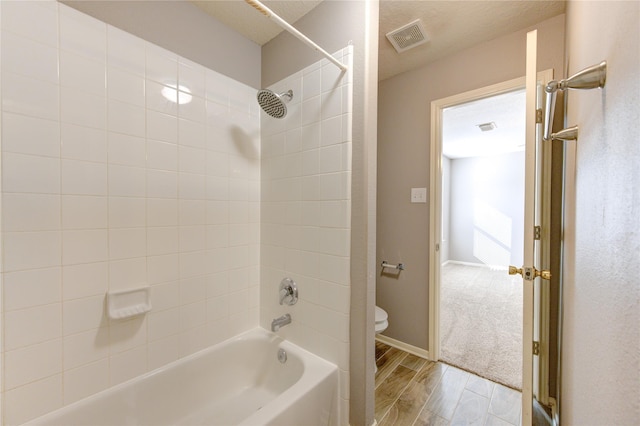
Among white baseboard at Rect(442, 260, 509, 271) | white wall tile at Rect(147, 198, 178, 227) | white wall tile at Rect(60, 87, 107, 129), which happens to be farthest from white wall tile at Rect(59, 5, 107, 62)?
white baseboard at Rect(442, 260, 509, 271)

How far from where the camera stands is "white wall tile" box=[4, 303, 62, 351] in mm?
925

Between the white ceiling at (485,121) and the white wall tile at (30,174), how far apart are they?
2362 millimetres

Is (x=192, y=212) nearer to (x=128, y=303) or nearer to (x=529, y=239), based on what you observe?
(x=128, y=303)

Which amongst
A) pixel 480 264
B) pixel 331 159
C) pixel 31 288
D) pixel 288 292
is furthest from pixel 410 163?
pixel 480 264

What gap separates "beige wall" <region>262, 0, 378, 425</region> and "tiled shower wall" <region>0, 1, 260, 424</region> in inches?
30.5

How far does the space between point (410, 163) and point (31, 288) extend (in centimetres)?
228

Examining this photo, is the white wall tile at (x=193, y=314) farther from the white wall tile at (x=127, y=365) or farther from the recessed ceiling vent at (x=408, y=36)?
the recessed ceiling vent at (x=408, y=36)

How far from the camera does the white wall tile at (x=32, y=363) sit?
0.93 m

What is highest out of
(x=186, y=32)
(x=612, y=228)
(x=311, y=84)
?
(x=186, y=32)

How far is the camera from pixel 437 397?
161 centimetres

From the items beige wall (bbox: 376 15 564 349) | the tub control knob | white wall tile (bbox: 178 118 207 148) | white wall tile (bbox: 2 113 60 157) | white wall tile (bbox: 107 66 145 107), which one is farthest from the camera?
beige wall (bbox: 376 15 564 349)

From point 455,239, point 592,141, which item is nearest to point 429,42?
point 592,141

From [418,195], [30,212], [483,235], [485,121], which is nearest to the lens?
[30,212]

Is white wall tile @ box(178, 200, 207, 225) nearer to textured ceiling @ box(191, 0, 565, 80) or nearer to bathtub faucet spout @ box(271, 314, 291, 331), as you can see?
bathtub faucet spout @ box(271, 314, 291, 331)
